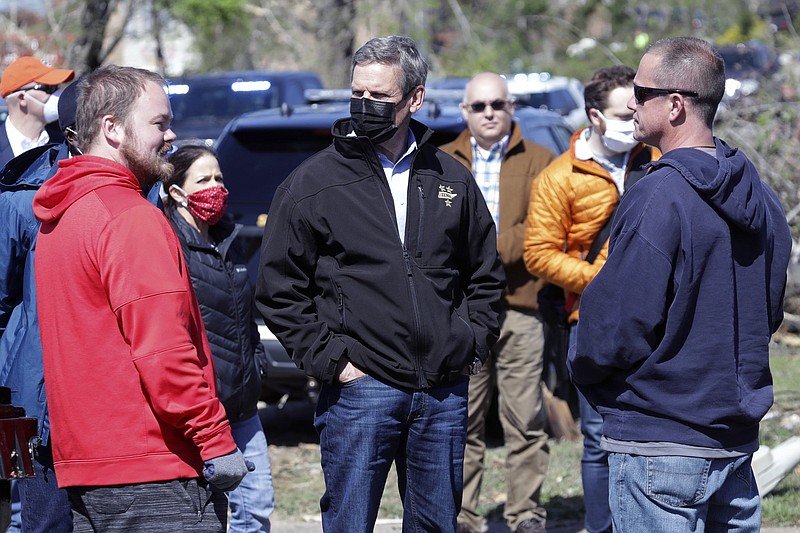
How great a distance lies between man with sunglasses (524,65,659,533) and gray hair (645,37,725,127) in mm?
1606

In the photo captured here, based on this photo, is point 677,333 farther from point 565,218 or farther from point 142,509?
point 565,218

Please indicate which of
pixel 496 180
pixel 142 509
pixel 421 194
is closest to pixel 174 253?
pixel 142 509

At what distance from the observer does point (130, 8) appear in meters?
16.2

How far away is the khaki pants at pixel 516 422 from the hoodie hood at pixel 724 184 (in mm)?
2308

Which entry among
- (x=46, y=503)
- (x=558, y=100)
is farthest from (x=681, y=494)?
(x=558, y=100)

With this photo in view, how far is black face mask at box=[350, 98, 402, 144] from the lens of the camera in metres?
3.60

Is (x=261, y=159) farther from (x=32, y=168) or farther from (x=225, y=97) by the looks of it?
(x=225, y=97)

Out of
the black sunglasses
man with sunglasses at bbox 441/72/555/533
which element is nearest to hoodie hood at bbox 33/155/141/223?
man with sunglasses at bbox 441/72/555/533

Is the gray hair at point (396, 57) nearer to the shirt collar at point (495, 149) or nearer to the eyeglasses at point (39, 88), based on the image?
the shirt collar at point (495, 149)

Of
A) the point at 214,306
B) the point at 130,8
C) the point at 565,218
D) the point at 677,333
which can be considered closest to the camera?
the point at 677,333

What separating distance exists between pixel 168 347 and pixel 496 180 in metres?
2.92

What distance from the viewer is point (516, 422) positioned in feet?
17.3

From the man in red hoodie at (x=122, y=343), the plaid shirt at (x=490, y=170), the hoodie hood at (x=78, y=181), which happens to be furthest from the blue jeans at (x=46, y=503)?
the plaid shirt at (x=490, y=170)

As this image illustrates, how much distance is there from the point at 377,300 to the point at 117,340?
964 mm
